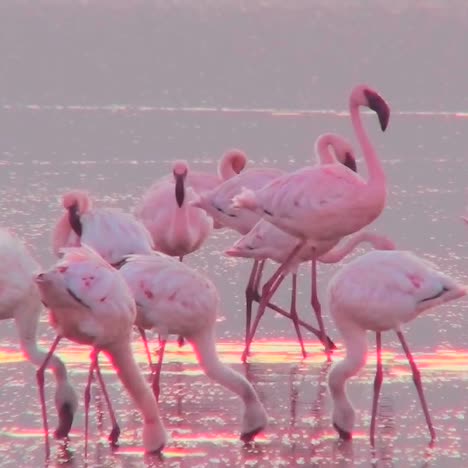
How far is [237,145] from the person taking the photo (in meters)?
14.8

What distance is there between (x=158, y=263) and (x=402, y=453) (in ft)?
4.72

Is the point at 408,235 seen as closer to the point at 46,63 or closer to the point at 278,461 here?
the point at 278,461

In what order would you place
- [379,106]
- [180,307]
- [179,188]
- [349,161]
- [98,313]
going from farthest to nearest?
1. [349,161]
2. [179,188]
3. [379,106]
4. [180,307]
5. [98,313]

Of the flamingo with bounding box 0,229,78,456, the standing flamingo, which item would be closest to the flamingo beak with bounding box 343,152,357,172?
the standing flamingo

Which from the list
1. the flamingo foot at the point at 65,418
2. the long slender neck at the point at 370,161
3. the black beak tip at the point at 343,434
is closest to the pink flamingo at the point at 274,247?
the long slender neck at the point at 370,161

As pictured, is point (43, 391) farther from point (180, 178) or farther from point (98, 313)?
point (180, 178)

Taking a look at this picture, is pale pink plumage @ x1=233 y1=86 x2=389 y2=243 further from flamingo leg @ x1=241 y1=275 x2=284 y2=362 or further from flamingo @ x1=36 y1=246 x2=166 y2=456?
flamingo @ x1=36 y1=246 x2=166 y2=456

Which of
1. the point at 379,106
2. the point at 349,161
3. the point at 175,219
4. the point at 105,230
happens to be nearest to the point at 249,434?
the point at 105,230

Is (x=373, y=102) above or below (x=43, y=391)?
above

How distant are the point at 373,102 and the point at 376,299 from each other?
2.04m

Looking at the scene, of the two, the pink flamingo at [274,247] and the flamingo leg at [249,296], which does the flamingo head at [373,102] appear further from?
the flamingo leg at [249,296]

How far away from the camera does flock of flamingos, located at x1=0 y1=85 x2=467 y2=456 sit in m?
5.96

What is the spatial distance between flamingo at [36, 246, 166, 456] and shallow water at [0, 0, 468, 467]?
17 cm

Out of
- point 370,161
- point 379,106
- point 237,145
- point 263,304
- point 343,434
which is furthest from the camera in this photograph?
point 237,145
